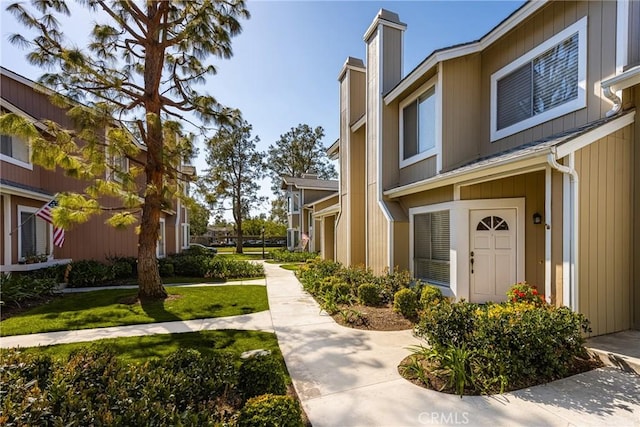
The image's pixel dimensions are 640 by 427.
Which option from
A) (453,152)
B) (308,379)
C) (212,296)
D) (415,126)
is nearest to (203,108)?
(212,296)

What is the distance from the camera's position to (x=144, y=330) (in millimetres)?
6223

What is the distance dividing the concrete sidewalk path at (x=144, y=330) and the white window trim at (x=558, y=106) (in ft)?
22.9

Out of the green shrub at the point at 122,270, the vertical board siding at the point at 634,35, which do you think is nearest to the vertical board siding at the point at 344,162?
the vertical board siding at the point at 634,35

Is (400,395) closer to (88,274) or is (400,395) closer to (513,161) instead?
(513,161)

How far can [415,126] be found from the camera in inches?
358

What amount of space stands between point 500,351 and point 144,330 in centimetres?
634

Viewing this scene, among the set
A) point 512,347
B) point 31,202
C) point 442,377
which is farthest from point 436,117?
point 31,202

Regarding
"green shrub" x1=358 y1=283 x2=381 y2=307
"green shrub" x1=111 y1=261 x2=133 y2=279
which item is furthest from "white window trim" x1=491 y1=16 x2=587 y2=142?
"green shrub" x1=111 y1=261 x2=133 y2=279

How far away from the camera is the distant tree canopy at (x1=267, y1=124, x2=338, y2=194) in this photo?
3919 centimetres

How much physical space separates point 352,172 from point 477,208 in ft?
18.5

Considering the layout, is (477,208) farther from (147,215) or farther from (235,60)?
(147,215)

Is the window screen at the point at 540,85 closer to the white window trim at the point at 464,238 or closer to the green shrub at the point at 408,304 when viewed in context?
the white window trim at the point at 464,238

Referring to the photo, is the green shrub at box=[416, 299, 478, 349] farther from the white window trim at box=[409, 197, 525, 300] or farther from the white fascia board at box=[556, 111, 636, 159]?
the white fascia board at box=[556, 111, 636, 159]

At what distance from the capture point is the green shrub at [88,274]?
425 inches
